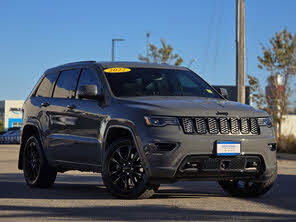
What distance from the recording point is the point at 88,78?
10.3m

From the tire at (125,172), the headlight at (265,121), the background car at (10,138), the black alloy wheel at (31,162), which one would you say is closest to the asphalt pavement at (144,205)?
the tire at (125,172)

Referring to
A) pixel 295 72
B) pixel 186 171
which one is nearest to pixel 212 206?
pixel 186 171

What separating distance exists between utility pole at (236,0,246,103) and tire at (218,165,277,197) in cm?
1383

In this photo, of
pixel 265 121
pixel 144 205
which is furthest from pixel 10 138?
pixel 144 205

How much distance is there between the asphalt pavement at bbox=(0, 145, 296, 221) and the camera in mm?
7410

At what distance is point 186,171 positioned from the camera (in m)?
8.59

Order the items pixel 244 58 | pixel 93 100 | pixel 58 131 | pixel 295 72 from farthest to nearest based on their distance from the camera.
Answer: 1. pixel 295 72
2. pixel 244 58
3. pixel 58 131
4. pixel 93 100

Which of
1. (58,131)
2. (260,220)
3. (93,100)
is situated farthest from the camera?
(58,131)

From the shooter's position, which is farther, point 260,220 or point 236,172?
point 236,172

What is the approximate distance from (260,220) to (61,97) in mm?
4508

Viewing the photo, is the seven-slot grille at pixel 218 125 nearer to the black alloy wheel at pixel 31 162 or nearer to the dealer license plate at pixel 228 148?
the dealer license plate at pixel 228 148

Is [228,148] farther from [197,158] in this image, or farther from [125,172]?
[125,172]

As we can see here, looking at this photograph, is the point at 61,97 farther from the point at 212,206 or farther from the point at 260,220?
the point at 260,220

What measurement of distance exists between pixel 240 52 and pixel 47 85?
13430mm
